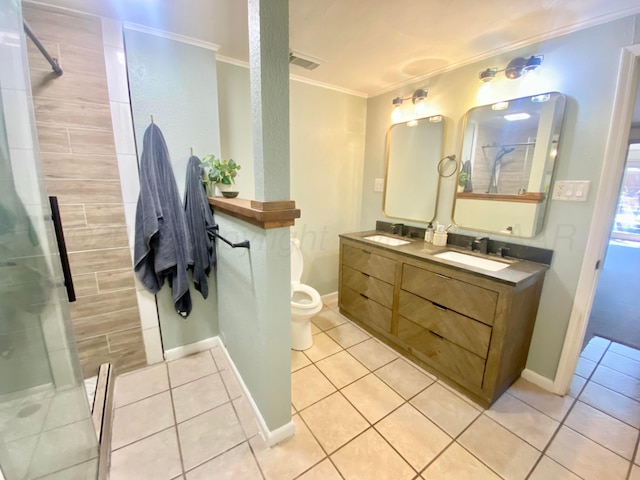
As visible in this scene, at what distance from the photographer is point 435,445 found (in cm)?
137

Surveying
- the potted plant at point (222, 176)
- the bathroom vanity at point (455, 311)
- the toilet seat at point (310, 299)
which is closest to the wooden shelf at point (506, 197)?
the bathroom vanity at point (455, 311)

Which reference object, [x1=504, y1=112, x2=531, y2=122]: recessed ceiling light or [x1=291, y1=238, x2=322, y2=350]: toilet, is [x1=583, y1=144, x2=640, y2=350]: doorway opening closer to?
[x1=504, y1=112, x2=531, y2=122]: recessed ceiling light

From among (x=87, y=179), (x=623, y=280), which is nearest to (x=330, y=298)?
(x=87, y=179)

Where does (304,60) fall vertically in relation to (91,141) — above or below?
above

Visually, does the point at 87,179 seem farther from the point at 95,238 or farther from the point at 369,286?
the point at 369,286

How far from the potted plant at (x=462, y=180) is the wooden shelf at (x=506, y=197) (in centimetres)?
5

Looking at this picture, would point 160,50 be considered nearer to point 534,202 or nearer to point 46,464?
point 46,464

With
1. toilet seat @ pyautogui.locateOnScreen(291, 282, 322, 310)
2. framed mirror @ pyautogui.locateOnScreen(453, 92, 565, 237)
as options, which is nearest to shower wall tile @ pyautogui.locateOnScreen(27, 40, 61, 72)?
toilet seat @ pyautogui.locateOnScreen(291, 282, 322, 310)

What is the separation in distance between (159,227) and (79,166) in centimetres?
54

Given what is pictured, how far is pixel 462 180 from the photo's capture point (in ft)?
6.91

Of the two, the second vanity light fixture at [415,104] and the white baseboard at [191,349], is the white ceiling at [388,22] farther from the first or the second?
the white baseboard at [191,349]

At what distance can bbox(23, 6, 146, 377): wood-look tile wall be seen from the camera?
4.64 feet

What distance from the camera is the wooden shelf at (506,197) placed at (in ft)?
5.71

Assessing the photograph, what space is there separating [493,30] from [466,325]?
1.80 m
